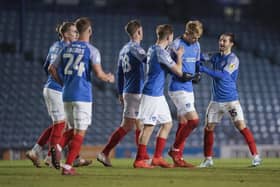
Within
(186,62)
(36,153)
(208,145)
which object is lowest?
(36,153)

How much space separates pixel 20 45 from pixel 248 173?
1309 centimetres

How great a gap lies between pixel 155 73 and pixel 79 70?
1.64m

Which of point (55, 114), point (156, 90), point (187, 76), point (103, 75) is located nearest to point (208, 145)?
point (187, 76)

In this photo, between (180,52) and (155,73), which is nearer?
Answer: (180,52)

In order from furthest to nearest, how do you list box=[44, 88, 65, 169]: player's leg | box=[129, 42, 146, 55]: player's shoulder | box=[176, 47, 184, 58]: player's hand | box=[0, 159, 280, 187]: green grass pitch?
box=[129, 42, 146, 55]: player's shoulder → box=[44, 88, 65, 169]: player's leg → box=[176, 47, 184, 58]: player's hand → box=[0, 159, 280, 187]: green grass pitch

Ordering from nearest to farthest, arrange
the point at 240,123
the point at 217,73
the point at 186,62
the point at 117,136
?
1. the point at 186,62
2. the point at 117,136
3. the point at 217,73
4. the point at 240,123

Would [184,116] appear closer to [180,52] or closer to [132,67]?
[132,67]

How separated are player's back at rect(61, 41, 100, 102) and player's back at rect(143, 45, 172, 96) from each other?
4.67ft

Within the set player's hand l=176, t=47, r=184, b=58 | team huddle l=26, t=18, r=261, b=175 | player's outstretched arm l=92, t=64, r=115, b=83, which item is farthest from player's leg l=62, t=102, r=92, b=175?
player's hand l=176, t=47, r=184, b=58

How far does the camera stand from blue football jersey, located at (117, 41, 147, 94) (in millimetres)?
12727

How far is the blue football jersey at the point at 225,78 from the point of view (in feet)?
44.0

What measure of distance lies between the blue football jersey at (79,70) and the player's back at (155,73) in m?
1.42

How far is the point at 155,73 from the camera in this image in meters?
12.4

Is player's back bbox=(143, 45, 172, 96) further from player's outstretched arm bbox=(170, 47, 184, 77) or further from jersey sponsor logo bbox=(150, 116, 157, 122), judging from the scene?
jersey sponsor logo bbox=(150, 116, 157, 122)
